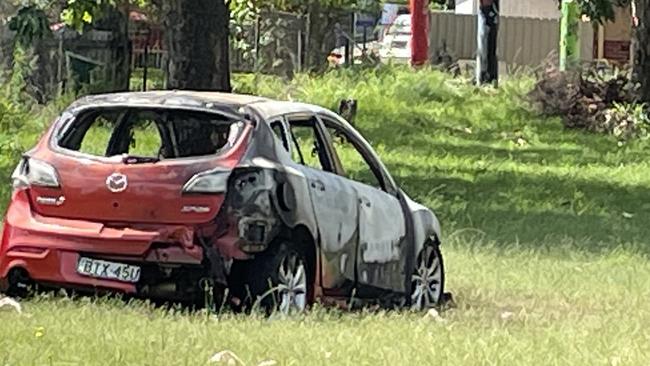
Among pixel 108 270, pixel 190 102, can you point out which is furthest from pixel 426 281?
pixel 108 270

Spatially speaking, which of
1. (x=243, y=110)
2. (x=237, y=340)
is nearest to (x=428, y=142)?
(x=243, y=110)

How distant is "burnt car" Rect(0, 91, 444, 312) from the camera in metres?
9.30

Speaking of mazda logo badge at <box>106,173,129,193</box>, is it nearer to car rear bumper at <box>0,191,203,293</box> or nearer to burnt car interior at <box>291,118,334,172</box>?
car rear bumper at <box>0,191,203,293</box>

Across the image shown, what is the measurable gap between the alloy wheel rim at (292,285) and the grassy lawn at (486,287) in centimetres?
16

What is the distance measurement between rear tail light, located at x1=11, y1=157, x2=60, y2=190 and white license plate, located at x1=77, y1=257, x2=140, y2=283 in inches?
19.5

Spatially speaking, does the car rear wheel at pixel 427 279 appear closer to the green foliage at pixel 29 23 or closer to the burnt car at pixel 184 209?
the burnt car at pixel 184 209

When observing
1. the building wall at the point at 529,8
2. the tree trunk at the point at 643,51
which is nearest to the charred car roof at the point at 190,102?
the tree trunk at the point at 643,51

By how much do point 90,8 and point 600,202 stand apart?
6.36m

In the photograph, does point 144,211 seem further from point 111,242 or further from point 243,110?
point 243,110

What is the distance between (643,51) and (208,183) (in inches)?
761

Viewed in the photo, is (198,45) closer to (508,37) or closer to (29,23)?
(29,23)

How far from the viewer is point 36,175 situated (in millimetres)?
9641

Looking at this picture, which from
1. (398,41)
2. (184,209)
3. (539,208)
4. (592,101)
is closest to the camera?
(184,209)

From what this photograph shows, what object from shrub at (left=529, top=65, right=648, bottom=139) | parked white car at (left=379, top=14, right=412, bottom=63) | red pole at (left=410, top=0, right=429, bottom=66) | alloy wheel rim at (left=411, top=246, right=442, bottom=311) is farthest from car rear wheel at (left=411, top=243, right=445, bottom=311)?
parked white car at (left=379, top=14, right=412, bottom=63)
